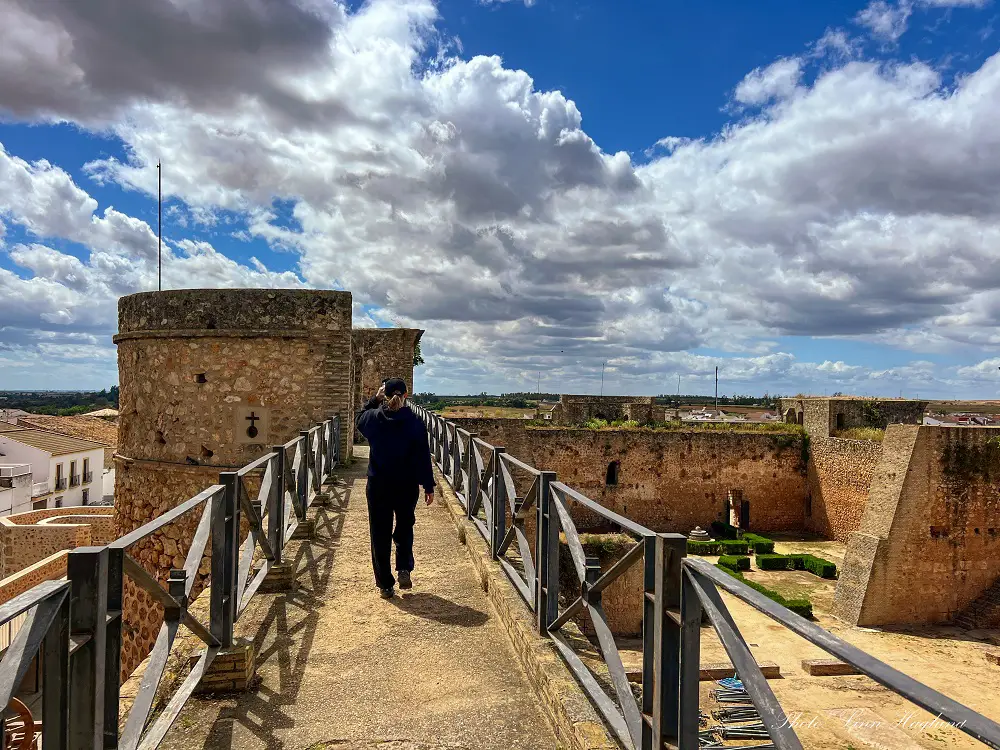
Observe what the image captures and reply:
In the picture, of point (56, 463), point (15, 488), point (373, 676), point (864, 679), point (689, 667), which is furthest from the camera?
point (56, 463)

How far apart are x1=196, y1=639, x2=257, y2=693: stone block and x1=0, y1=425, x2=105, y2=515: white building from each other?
96.7 ft

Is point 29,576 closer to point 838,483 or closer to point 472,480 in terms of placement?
point 472,480

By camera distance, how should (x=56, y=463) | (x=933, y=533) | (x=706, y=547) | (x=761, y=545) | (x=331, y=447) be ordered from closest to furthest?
(x=331, y=447) → (x=933, y=533) → (x=706, y=547) → (x=761, y=545) → (x=56, y=463)

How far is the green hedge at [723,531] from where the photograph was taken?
2333cm

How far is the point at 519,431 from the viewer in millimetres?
23047

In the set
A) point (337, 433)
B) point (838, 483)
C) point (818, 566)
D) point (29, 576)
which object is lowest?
point (818, 566)

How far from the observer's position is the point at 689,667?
2.09 m

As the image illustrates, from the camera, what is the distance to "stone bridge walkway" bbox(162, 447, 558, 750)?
288cm

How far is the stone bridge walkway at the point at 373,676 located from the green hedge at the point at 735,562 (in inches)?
615

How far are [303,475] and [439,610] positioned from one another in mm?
2677

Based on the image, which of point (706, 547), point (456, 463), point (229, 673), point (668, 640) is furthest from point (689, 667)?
point (706, 547)

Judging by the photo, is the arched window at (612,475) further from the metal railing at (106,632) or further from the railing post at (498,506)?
the metal railing at (106,632)

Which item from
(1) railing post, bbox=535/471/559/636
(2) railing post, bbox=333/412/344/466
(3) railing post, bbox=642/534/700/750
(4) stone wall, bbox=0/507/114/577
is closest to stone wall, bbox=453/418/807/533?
(2) railing post, bbox=333/412/344/466

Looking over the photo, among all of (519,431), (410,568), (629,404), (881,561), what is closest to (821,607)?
(881,561)
